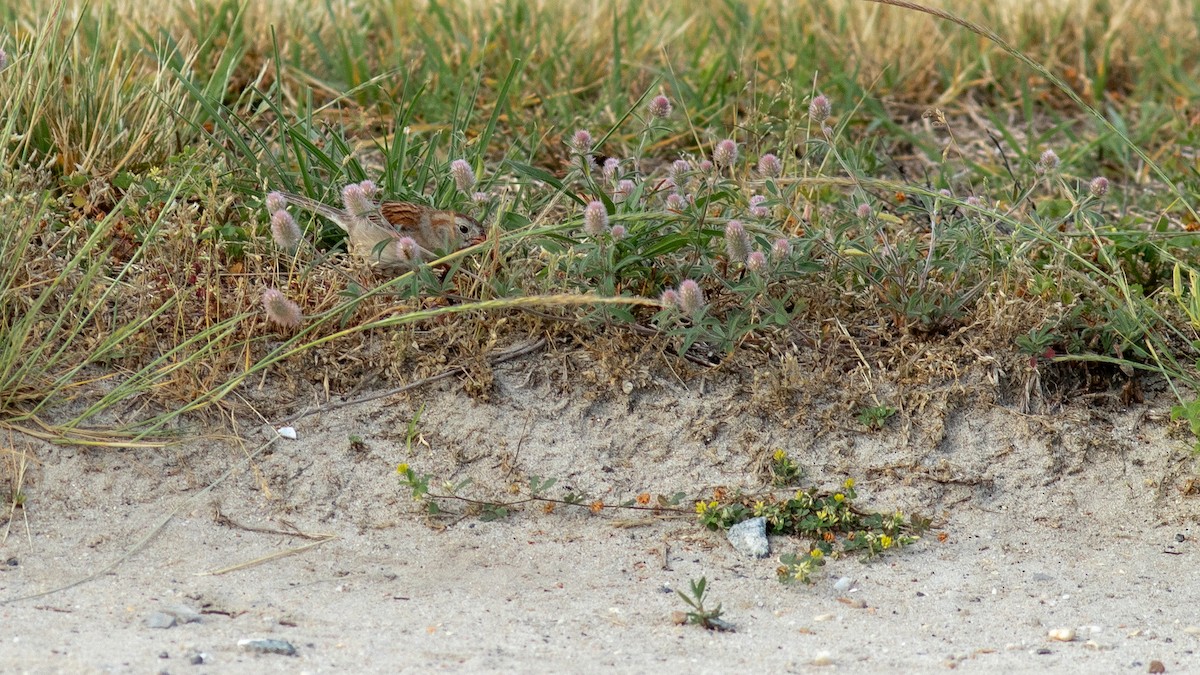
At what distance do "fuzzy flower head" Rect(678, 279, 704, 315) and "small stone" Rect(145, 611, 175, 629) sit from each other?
4.62ft

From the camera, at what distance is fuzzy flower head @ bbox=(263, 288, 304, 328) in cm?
344

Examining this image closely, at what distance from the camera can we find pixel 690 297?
351 centimetres

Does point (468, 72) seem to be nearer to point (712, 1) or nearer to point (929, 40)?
point (712, 1)

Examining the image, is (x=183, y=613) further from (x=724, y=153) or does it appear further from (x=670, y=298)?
(x=724, y=153)

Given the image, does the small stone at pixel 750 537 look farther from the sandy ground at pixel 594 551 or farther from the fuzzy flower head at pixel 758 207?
the fuzzy flower head at pixel 758 207

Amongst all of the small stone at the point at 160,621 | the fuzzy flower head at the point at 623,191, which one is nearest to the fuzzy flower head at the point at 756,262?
the fuzzy flower head at the point at 623,191

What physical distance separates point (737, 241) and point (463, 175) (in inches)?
29.2

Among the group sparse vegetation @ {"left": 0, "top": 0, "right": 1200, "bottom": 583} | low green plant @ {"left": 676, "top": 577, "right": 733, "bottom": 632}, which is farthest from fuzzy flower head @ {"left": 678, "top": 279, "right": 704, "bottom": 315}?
low green plant @ {"left": 676, "top": 577, "right": 733, "bottom": 632}

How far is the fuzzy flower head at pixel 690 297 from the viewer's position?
3.50 meters

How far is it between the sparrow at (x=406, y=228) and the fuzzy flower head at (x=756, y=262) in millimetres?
730

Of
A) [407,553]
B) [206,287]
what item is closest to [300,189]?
[206,287]

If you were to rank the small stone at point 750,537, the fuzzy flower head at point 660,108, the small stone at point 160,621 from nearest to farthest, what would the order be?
the small stone at point 160,621 → the small stone at point 750,537 → the fuzzy flower head at point 660,108

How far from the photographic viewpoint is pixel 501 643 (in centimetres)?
288

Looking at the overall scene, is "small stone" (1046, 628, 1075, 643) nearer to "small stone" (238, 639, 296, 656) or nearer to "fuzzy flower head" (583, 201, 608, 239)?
"fuzzy flower head" (583, 201, 608, 239)
